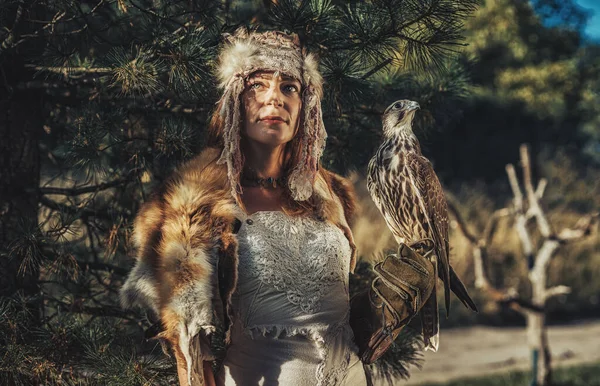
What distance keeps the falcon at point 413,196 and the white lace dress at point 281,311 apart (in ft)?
0.91

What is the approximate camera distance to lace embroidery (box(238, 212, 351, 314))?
6.41ft

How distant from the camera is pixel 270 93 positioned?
2098 millimetres

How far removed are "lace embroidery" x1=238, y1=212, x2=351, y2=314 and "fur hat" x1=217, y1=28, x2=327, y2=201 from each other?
12 centimetres

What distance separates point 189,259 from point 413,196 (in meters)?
0.69

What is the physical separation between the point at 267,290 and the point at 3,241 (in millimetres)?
1120

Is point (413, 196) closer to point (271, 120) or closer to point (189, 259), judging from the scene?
point (271, 120)

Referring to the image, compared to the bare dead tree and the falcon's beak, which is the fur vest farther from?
the bare dead tree

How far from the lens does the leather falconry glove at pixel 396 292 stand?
78.2 inches

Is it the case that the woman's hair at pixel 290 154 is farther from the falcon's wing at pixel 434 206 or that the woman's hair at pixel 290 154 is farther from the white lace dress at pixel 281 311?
the falcon's wing at pixel 434 206

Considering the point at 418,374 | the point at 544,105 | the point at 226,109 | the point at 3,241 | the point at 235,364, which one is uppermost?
the point at 544,105

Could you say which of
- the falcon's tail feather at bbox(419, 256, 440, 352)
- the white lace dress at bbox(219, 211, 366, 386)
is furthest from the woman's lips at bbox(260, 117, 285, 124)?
the falcon's tail feather at bbox(419, 256, 440, 352)

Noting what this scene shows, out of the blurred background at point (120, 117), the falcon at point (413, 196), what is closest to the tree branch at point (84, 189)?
the blurred background at point (120, 117)

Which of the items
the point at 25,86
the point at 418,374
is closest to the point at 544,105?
the point at 418,374

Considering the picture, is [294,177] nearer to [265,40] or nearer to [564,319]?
[265,40]
